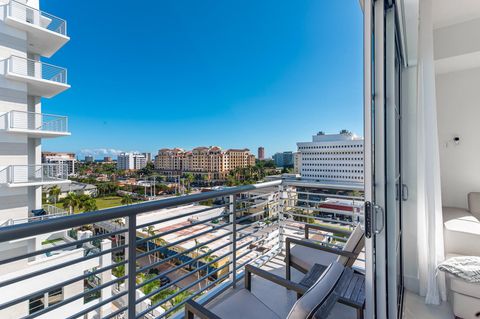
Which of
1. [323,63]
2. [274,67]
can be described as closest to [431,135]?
[323,63]

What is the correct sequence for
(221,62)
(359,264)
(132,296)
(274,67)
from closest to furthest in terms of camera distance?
(132,296)
(359,264)
(274,67)
(221,62)

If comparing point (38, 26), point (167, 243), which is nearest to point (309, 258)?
point (167, 243)

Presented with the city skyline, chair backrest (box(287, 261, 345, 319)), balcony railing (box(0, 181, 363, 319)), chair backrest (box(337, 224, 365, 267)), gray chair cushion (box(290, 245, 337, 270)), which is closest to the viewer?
chair backrest (box(287, 261, 345, 319))

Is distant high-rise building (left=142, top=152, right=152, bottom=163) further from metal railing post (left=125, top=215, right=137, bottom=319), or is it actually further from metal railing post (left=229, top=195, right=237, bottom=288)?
metal railing post (left=125, top=215, right=137, bottom=319)

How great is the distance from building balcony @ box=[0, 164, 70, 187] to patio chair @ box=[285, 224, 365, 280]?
6528 mm

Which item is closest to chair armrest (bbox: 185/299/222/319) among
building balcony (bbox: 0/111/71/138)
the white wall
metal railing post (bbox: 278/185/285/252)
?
metal railing post (bbox: 278/185/285/252)

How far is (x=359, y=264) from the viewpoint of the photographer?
242cm

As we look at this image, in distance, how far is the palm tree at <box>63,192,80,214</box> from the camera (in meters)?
5.48

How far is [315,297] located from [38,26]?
8112 mm

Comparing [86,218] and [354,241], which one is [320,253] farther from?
[86,218]

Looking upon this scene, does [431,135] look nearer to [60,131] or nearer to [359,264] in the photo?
[359,264]

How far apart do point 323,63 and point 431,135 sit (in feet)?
→ 36.1

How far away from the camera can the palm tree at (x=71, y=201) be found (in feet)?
18.0

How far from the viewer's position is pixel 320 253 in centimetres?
197
